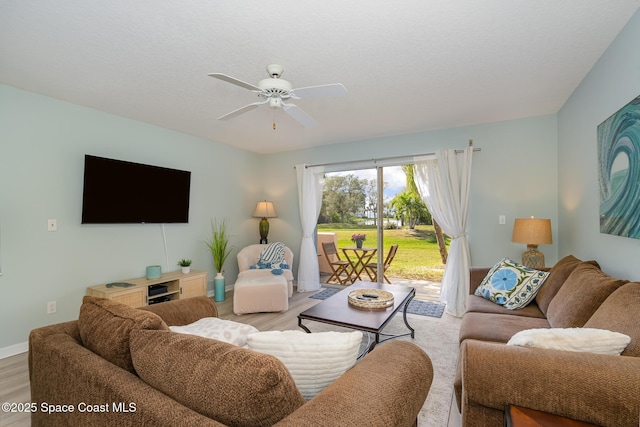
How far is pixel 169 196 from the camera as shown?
3930 millimetres

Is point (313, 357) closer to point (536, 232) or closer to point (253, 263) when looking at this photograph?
point (536, 232)

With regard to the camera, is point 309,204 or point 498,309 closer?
point 498,309

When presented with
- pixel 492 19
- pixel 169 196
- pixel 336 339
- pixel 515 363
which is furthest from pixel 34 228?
Result: pixel 492 19

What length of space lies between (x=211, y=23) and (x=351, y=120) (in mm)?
2137

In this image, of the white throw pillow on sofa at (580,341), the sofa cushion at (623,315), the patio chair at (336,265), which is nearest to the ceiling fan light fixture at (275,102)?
the white throw pillow on sofa at (580,341)

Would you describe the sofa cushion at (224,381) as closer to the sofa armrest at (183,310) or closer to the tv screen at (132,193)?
the sofa armrest at (183,310)

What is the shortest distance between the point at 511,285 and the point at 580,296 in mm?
793

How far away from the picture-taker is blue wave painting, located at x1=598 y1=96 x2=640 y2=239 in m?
1.71

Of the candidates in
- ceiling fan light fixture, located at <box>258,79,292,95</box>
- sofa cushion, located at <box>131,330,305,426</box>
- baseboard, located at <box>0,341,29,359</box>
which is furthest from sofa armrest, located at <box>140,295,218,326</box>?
baseboard, located at <box>0,341,29,359</box>

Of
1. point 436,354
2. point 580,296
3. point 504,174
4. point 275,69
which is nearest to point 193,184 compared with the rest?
point 275,69

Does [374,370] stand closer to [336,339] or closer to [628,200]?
[336,339]

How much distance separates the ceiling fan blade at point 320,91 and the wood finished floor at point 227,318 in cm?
226

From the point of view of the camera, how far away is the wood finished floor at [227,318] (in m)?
1.85

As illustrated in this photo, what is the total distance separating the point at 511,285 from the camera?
254 cm
